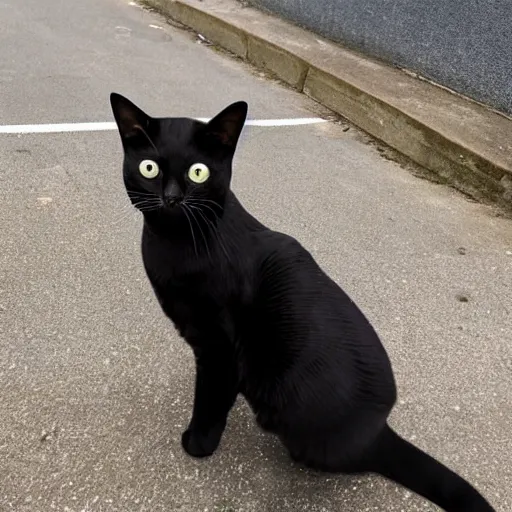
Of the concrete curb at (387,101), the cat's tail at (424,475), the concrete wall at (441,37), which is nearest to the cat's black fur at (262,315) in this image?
the cat's tail at (424,475)

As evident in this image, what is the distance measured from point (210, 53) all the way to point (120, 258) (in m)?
3.53

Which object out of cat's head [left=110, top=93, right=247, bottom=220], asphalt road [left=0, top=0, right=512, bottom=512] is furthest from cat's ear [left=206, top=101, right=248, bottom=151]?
asphalt road [left=0, top=0, right=512, bottom=512]

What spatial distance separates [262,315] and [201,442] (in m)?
0.53

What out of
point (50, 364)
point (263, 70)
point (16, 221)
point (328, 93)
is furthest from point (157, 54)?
point (50, 364)

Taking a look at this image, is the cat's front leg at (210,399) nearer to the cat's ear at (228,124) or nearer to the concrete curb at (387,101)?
the cat's ear at (228,124)

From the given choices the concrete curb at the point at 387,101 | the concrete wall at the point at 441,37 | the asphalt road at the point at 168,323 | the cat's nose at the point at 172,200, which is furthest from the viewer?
the concrete wall at the point at 441,37

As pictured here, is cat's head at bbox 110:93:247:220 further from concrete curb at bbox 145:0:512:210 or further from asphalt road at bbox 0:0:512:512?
concrete curb at bbox 145:0:512:210

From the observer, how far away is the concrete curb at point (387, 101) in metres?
3.49

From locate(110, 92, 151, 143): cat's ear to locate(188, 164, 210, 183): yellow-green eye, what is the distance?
14cm

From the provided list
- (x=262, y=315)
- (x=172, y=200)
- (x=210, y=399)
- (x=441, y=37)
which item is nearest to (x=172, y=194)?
(x=172, y=200)

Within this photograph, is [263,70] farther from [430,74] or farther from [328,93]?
[430,74]

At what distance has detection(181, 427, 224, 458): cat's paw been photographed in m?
1.79

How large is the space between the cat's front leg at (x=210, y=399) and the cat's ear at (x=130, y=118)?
23.3 inches

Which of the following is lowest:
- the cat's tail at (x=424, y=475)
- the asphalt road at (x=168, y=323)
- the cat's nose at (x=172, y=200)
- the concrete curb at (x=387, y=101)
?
the asphalt road at (x=168, y=323)
